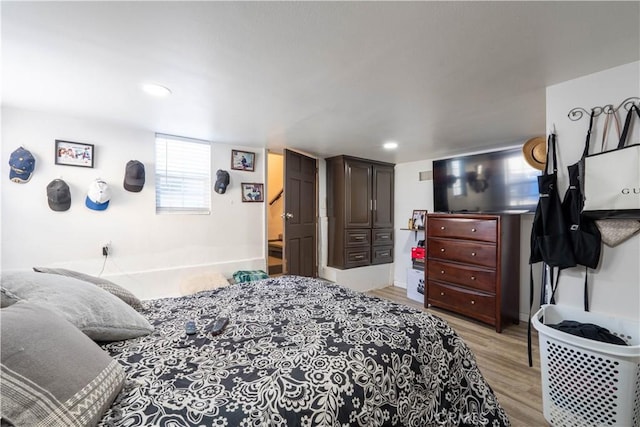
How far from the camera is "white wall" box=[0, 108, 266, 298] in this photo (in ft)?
7.66

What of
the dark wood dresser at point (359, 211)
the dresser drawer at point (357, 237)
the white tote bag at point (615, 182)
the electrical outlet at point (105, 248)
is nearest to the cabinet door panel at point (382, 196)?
the dark wood dresser at point (359, 211)

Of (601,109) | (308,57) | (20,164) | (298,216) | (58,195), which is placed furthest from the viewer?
(298,216)

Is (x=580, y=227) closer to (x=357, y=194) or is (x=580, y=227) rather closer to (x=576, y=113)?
(x=576, y=113)

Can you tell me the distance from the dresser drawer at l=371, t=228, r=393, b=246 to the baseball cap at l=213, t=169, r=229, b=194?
241cm

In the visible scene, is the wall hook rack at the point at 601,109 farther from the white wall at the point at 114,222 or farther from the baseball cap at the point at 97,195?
the baseball cap at the point at 97,195

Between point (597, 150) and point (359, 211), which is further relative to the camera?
point (359, 211)

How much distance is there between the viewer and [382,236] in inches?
179

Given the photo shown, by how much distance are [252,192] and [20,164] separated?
2.15 metres

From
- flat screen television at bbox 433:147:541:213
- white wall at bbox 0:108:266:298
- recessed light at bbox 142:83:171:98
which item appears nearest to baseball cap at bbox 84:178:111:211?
white wall at bbox 0:108:266:298

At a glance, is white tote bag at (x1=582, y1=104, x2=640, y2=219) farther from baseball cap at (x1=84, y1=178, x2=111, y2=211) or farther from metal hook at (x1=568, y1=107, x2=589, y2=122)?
baseball cap at (x1=84, y1=178, x2=111, y2=211)

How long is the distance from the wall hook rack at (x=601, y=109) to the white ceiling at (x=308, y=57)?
8.7 inches

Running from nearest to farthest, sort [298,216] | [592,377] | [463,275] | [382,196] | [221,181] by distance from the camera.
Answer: [592,377]
[463,275]
[221,181]
[298,216]
[382,196]

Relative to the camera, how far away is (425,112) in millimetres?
2334

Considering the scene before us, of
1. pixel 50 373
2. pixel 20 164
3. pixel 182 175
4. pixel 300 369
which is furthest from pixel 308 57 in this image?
pixel 20 164
